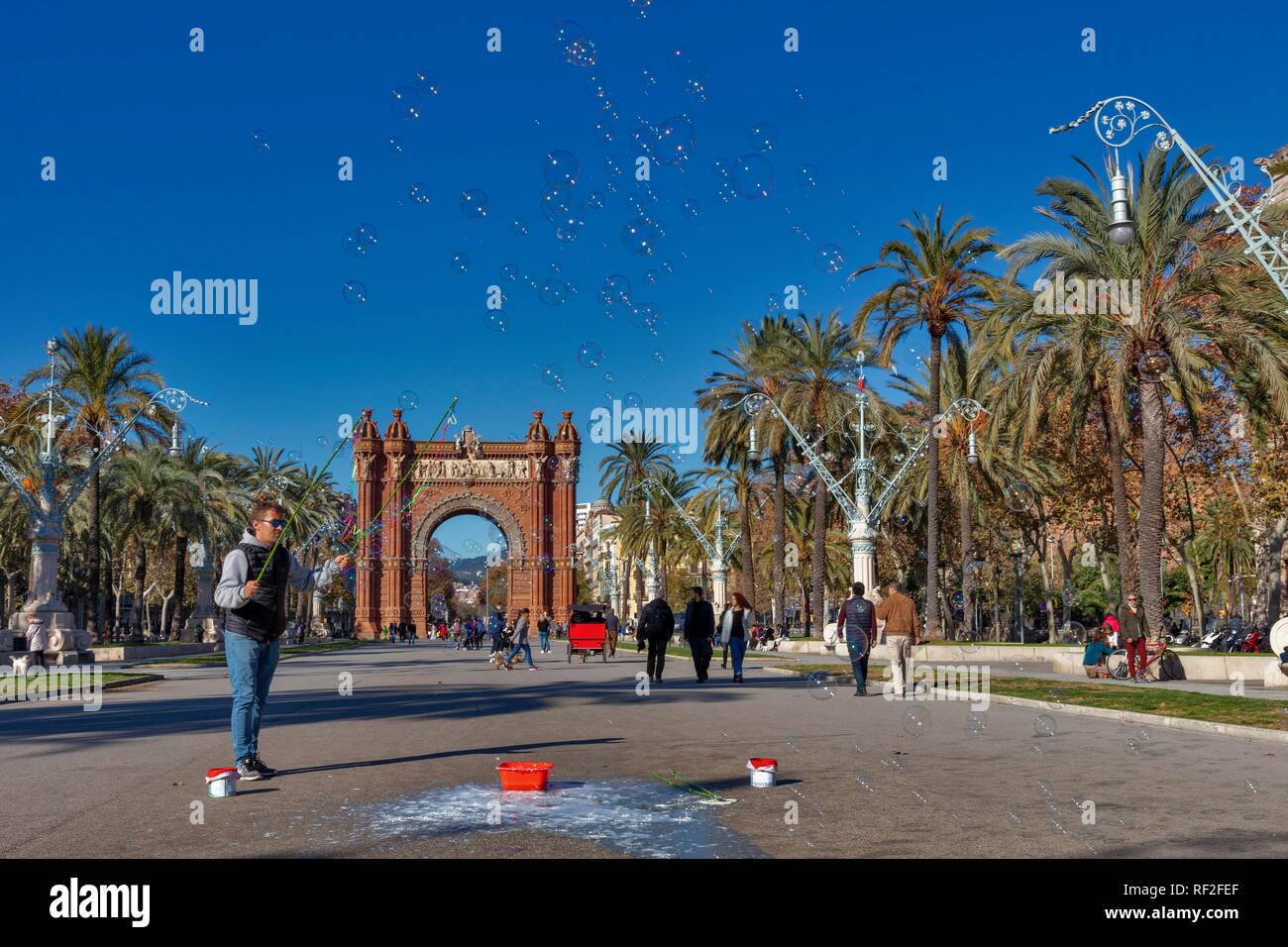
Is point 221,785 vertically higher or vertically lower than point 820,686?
higher

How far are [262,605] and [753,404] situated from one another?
33.7 metres

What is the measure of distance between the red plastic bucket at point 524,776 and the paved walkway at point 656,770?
202 millimetres

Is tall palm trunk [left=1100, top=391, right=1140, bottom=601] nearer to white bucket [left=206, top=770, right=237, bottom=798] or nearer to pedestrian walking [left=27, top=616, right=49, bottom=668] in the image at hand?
white bucket [left=206, top=770, right=237, bottom=798]

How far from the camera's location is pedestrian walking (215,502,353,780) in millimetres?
7980

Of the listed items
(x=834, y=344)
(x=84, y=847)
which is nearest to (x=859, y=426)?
(x=834, y=344)

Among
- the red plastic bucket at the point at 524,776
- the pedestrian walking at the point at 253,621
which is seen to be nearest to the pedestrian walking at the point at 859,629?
the red plastic bucket at the point at 524,776

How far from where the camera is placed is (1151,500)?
23.3 metres

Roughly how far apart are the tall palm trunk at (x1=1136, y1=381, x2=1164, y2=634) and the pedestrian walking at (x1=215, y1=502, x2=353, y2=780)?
1923 centimetres

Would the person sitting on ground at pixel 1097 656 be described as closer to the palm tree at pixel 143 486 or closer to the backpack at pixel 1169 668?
the backpack at pixel 1169 668

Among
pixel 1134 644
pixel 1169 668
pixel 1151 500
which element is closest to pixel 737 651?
pixel 1134 644

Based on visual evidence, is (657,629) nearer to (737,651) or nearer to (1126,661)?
(737,651)

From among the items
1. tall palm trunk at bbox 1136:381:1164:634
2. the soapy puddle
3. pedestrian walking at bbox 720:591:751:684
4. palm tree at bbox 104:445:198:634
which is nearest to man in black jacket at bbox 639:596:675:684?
pedestrian walking at bbox 720:591:751:684
